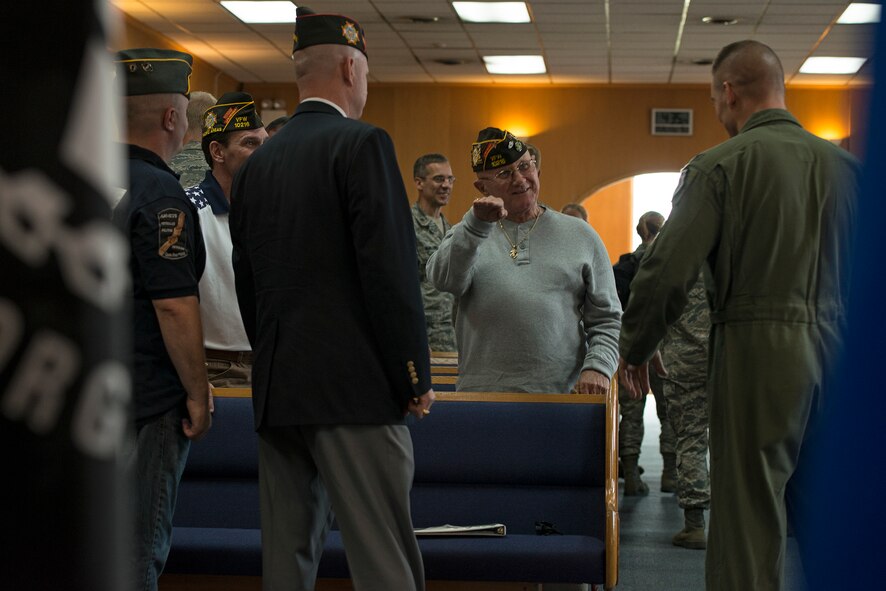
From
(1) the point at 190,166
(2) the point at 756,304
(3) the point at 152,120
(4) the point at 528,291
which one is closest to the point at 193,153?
(1) the point at 190,166

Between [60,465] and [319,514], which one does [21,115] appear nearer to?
[60,465]

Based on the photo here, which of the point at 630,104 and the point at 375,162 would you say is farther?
the point at 630,104

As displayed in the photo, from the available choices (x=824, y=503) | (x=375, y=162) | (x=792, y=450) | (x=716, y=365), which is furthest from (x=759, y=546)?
(x=824, y=503)


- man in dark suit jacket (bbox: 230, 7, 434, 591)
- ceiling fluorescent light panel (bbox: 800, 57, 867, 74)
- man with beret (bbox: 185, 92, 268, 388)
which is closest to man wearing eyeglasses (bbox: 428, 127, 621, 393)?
man with beret (bbox: 185, 92, 268, 388)

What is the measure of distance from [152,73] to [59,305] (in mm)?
2020

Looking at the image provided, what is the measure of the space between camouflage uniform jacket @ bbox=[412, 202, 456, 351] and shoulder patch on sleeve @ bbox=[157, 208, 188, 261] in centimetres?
351

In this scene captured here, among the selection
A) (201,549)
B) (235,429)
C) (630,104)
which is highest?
(630,104)

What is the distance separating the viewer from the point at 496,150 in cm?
320

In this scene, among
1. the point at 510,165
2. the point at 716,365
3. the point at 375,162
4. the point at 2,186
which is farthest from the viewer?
the point at 510,165

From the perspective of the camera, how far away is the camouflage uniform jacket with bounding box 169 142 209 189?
3586mm

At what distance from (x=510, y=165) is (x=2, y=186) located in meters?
2.97

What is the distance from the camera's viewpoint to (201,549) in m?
2.98

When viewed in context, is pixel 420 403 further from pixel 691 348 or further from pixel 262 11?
pixel 262 11

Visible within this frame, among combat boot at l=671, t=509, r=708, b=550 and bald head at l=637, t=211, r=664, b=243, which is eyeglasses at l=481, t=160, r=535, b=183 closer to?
combat boot at l=671, t=509, r=708, b=550
